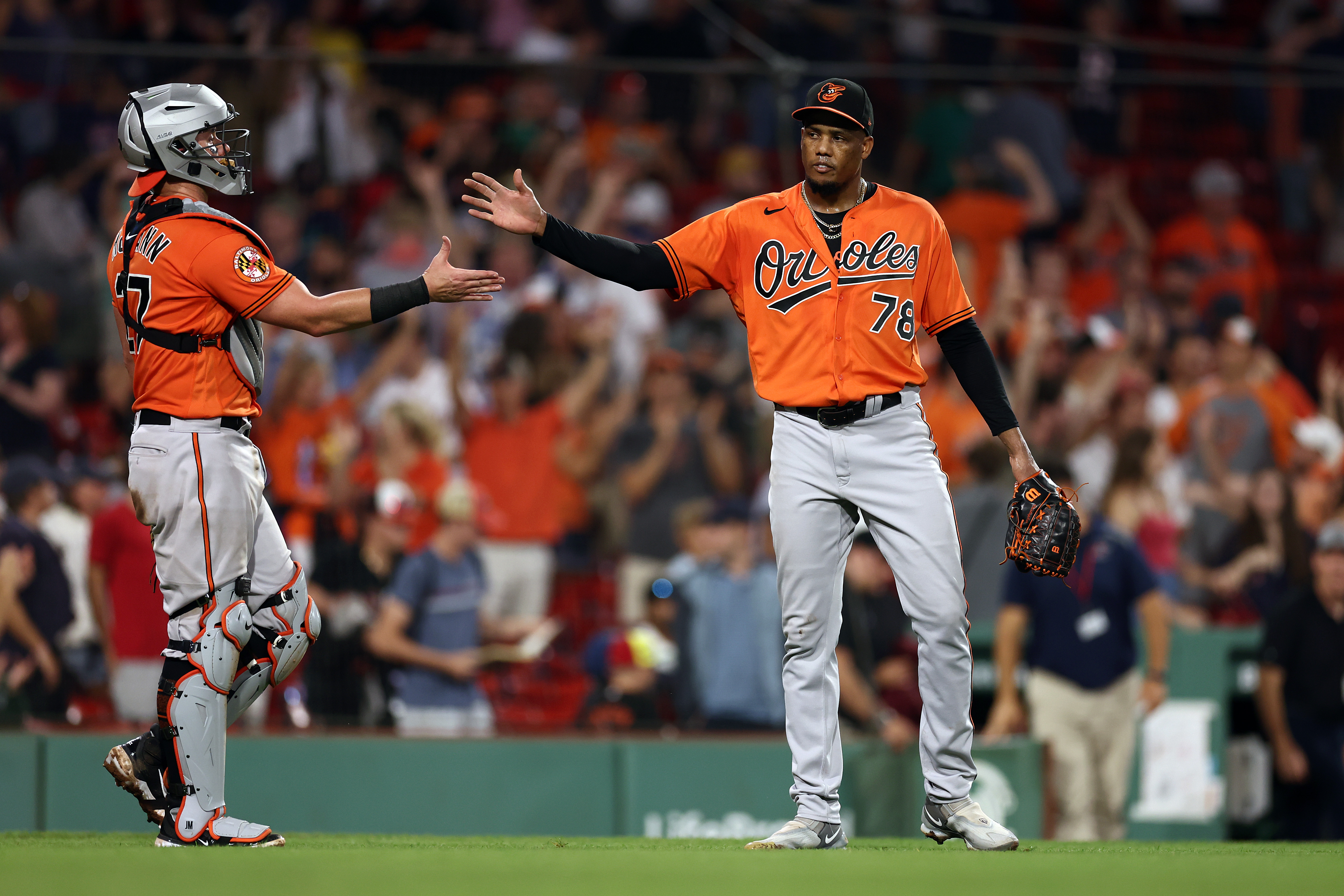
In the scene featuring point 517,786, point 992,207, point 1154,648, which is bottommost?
point 517,786

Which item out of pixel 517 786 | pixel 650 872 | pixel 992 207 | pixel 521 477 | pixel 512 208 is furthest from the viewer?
pixel 992 207

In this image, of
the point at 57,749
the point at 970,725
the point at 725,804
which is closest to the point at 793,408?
the point at 970,725

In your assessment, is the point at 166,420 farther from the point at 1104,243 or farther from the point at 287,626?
the point at 1104,243

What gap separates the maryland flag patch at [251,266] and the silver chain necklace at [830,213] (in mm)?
1828

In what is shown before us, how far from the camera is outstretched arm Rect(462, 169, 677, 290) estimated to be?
536cm

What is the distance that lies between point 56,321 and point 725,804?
5.11 m

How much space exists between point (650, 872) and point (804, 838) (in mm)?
866

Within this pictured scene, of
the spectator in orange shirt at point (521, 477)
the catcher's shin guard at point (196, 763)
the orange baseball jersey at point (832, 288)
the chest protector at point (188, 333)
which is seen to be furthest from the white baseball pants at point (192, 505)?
the spectator in orange shirt at point (521, 477)

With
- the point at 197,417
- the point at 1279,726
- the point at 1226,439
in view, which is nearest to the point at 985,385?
the point at 197,417

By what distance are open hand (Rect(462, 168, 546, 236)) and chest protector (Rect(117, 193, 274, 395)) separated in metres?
0.74

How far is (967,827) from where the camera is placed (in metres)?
5.24

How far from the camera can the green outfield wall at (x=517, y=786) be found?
8.66 meters

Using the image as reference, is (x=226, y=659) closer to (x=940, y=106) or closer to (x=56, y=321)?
(x=56, y=321)

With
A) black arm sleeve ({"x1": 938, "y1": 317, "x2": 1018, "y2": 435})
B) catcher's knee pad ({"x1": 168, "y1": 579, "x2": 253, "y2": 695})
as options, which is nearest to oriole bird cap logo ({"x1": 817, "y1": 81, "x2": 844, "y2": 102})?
black arm sleeve ({"x1": 938, "y1": 317, "x2": 1018, "y2": 435})
